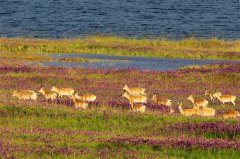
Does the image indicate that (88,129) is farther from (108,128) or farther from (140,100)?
(140,100)

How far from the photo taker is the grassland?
58.3m

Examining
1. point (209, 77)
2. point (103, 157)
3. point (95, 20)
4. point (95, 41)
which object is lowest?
point (95, 20)

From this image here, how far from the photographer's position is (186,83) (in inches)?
1458

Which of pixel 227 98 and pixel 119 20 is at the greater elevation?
pixel 227 98

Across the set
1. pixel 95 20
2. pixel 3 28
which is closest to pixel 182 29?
→ pixel 95 20

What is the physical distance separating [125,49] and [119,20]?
1881 inches

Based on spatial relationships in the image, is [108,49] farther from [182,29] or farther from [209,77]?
[182,29]

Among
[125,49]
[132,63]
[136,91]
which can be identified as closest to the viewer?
[136,91]

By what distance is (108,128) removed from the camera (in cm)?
2097

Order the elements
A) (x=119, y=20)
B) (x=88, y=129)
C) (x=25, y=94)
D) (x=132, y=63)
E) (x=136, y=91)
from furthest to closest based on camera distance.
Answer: (x=119, y=20)
(x=132, y=63)
(x=136, y=91)
(x=25, y=94)
(x=88, y=129)

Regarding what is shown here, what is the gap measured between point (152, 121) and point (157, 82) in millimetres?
15215

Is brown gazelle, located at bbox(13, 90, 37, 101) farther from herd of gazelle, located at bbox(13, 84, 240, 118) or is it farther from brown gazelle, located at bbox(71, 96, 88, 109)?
brown gazelle, located at bbox(71, 96, 88, 109)

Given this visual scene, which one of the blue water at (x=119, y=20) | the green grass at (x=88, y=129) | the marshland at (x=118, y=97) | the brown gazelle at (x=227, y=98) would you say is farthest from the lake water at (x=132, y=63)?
the blue water at (x=119, y=20)

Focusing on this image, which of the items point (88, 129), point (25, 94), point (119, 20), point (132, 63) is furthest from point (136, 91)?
point (119, 20)
